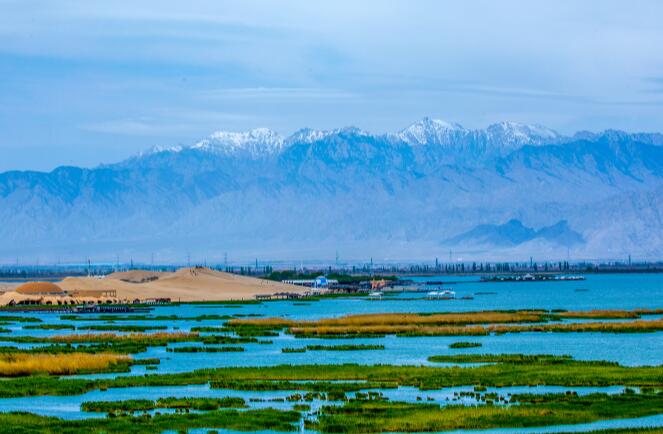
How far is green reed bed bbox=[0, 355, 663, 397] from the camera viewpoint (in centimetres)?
5119

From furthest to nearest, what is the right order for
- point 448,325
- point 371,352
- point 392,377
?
1. point 448,325
2. point 371,352
3. point 392,377

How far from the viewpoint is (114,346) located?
71.2 meters

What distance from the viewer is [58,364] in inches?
2281

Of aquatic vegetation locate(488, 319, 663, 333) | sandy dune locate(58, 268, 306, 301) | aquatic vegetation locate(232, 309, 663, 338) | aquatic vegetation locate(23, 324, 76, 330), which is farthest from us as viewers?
sandy dune locate(58, 268, 306, 301)

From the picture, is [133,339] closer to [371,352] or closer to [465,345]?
[371,352]

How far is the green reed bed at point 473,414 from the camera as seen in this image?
4138 centimetres

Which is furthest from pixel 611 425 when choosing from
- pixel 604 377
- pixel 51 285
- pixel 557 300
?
pixel 51 285

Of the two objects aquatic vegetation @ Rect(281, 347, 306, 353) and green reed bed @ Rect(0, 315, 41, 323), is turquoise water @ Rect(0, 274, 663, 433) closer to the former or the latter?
aquatic vegetation @ Rect(281, 347, 306, 353)

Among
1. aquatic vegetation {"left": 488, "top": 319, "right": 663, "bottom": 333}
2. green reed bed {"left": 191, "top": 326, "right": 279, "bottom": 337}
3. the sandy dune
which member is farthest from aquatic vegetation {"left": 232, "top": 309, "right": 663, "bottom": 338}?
the sandy dune

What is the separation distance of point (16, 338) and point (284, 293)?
314 feet

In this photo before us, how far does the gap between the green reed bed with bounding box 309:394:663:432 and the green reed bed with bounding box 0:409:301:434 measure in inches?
61.5

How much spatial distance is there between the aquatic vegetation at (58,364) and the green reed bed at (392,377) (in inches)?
104

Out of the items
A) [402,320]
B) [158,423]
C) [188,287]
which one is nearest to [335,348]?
[402,320]

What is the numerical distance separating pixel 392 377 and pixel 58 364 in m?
14.8
